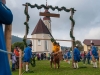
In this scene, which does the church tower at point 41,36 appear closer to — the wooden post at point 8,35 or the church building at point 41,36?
the church building at point 41,36

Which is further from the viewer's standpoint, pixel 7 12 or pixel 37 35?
pixel 37 35

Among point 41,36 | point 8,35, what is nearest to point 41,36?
point 41,36

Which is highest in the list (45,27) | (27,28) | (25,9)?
(45,27)

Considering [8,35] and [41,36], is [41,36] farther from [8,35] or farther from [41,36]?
[8,35]

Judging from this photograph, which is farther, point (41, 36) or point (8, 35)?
point (41, 36)

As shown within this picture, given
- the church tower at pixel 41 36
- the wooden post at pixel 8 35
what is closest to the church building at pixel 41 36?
the church tower at pixel 41 36

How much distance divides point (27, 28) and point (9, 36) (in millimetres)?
14918

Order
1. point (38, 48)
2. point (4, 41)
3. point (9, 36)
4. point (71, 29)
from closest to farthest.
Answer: point (4, 41) → point (9, 36) → point (71, 29) → point (38, 48)

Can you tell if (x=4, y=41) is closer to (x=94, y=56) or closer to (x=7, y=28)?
(x=7, y=28)

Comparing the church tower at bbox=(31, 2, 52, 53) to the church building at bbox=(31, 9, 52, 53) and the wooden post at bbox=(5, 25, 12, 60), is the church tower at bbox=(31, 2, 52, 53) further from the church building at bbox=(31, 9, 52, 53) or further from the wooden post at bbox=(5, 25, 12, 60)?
the wooden post at bbox=(5, 25, 12, 60)

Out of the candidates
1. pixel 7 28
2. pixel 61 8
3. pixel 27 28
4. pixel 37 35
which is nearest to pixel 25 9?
pixel 27 28

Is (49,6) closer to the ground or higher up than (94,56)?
higher up

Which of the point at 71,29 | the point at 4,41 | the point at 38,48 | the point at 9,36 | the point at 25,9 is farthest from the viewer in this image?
the point at 38,48

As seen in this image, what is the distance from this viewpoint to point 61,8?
59.9ft
